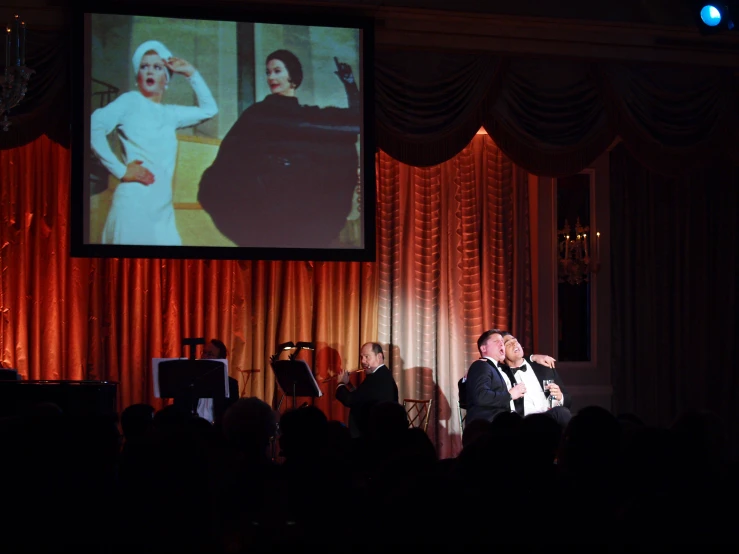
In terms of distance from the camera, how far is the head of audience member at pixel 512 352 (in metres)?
6.72

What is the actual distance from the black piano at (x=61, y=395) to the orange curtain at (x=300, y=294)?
1967 millimetres

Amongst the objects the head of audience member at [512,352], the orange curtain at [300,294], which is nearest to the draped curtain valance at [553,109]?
the orange curtain at [300,294]

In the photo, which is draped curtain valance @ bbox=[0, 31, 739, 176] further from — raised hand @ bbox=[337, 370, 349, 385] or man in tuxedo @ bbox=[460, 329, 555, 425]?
raised hand @ bbox=[337, 370, 349, 385]

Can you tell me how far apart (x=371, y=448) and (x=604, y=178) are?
18.0 ft

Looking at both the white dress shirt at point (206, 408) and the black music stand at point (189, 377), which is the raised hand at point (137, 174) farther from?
the white dress shirt at point (206, 408)

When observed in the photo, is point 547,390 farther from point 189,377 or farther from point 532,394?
point 189,377

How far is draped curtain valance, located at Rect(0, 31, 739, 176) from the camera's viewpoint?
701 centimetres

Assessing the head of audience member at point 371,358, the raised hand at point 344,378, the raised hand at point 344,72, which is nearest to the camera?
the raised hand at point 344,72

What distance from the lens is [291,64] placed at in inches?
271

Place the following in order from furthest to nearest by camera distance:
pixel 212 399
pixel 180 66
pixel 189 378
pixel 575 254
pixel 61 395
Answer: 1. pixel 575 254
2. pixel 212 399
3. pixel 180 66
4. pixel 189 378
5. pixel 61 395

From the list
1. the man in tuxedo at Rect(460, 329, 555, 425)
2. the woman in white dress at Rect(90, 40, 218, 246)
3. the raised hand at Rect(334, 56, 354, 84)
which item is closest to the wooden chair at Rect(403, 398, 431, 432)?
the man in tuxedo at Rect(460, 329, 555, 425)

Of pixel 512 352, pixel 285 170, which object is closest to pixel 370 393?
pixel 512 352

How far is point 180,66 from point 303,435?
174 inches

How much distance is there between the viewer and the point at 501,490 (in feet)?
8.74
